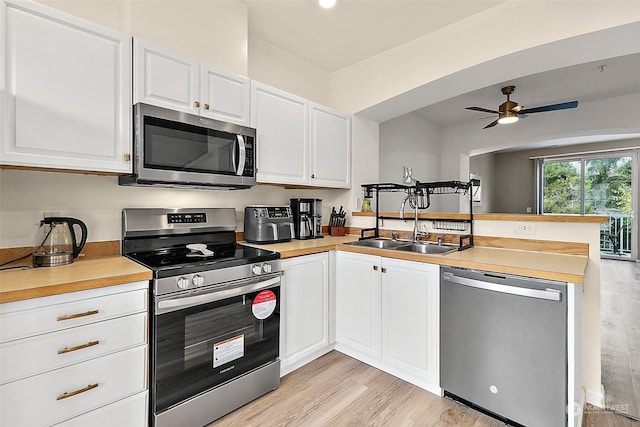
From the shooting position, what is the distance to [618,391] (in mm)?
1958

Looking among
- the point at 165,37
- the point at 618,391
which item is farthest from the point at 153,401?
the point at 618,391

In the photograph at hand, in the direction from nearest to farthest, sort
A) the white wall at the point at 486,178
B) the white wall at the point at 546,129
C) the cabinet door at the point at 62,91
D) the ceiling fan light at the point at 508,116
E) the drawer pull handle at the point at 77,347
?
the drawer pull handle at the point at 77,347
the cabinet door at the point at 62,91
the ceiling fan light at the point at 508,116
the white wall at the point at 546,129
the white wall at the point at 486,178

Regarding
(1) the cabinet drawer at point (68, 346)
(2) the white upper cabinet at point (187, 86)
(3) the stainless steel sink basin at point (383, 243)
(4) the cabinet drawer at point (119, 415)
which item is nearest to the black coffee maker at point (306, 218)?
(3) the stainless steel sink basin at point (383, 243)

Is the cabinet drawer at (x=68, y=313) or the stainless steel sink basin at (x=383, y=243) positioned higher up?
the stainless steel sink basin at (x=383, y=243)

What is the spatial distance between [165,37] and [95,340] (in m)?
1.81

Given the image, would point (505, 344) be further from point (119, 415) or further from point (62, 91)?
point (62, 91)

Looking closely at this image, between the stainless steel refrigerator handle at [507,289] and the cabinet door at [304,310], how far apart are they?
908mm

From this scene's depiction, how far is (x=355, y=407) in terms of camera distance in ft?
6.04

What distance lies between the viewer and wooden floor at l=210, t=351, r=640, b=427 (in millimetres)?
1712

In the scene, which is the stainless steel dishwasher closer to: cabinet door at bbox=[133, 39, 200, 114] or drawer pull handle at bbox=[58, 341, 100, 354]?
drawer pull handle at bbox=[58, 341, 100, 354]

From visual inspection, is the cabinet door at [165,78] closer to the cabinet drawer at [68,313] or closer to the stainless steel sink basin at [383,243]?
the cabinet drawer at [68,313]

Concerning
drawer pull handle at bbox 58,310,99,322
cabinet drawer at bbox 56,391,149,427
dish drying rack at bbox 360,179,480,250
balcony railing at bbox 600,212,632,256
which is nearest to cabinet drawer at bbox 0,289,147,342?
drawer pull handle at bbox 58,310,99,322

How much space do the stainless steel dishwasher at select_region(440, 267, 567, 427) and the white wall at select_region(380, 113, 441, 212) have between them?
2.51 metres

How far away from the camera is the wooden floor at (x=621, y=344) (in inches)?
74.4
